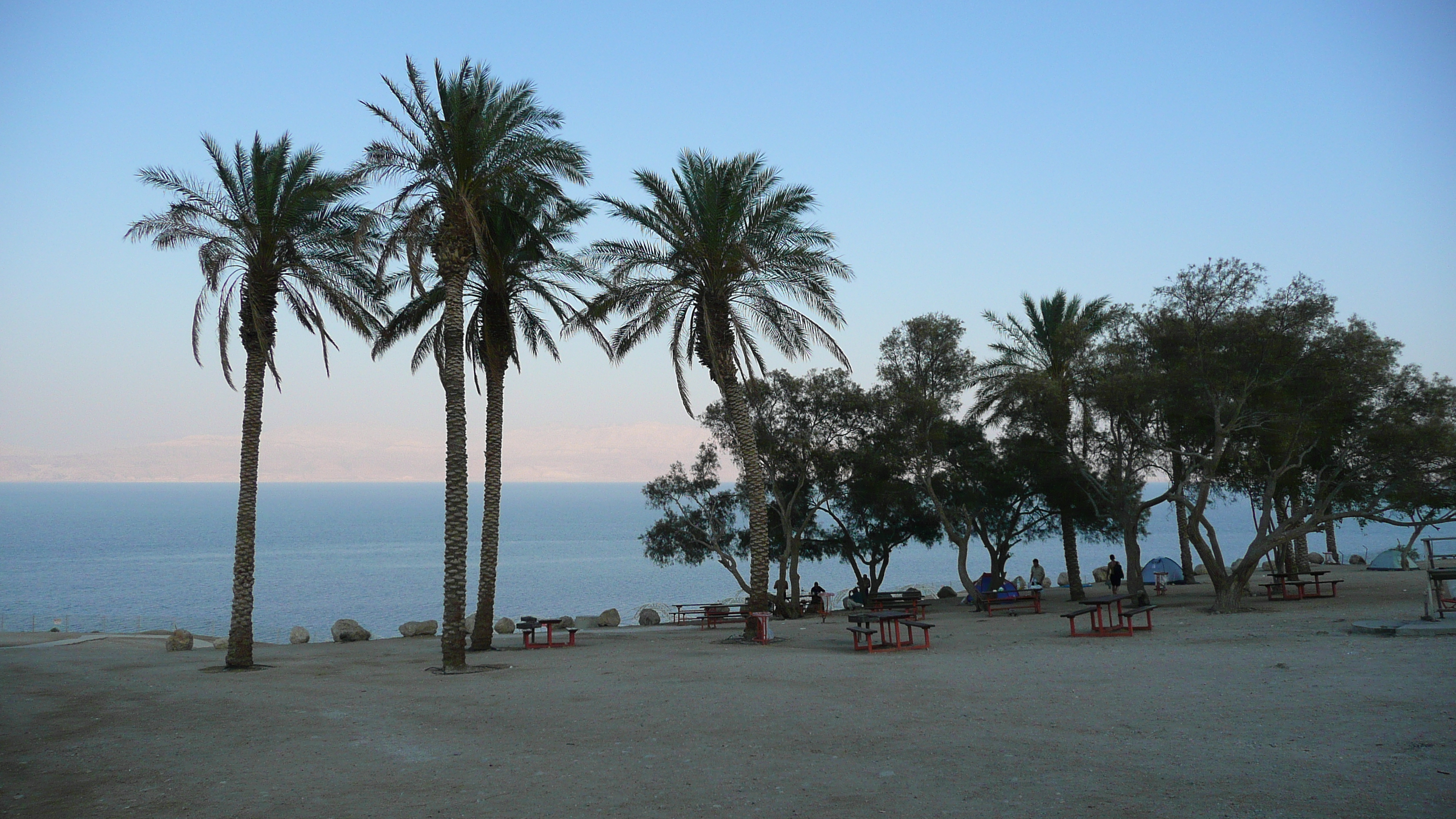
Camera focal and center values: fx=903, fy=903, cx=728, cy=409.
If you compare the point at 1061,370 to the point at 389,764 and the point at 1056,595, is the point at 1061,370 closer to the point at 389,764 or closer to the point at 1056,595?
the point at 1056,595

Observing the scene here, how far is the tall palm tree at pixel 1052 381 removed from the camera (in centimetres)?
2620

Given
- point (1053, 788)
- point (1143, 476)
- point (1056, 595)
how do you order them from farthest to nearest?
point (1056, 595) < point (1143, 476) < point (1053, 788)

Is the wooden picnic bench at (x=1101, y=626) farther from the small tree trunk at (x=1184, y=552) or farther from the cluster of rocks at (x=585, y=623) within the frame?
the cluster of rocks at (x=585, y=623)

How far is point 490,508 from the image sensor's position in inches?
854

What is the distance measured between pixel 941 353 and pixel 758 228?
9.74 metres

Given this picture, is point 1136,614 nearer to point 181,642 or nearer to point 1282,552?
point 1282,552

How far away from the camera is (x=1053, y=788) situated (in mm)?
7039

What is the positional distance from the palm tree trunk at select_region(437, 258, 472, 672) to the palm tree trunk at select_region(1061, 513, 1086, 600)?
744 inches

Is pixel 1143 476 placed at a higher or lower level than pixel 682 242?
lower

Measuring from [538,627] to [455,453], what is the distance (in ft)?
22.1

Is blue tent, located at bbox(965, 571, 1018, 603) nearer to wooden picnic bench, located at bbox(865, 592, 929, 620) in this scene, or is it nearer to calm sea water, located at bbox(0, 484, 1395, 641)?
wooden picnic bench, located at bbox(865, 592, 929, 620)

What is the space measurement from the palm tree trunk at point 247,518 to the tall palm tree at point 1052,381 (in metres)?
19.9

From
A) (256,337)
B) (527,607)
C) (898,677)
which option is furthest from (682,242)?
(527,607)

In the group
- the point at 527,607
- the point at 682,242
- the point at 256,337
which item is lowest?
the point at 527,607
